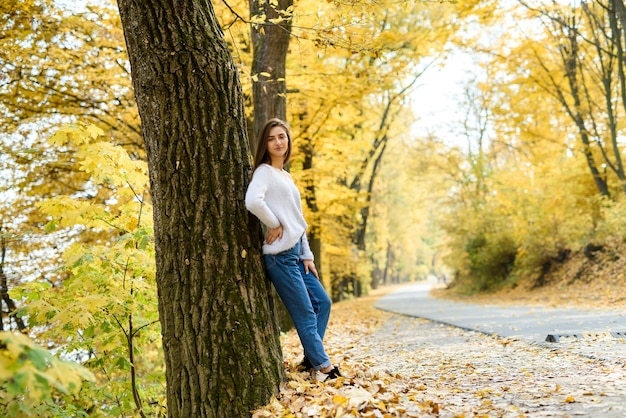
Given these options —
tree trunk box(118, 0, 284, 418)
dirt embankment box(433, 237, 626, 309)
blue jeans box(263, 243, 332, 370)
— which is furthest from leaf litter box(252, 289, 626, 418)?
dirt embankment box(433, 237, 626, 309)

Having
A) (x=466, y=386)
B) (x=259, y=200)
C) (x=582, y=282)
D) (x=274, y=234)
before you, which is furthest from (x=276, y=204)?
(x=582, y=282)

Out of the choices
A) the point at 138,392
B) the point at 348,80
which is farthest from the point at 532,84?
the point at 138,392

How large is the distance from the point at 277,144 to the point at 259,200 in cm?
78

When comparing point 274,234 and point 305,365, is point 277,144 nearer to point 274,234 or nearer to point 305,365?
point 274,234

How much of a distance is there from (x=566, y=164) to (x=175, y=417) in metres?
16.1

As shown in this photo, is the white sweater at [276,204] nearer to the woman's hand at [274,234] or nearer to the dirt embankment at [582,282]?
the woman's hand at [274,234]

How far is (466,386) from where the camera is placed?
4.21 meters

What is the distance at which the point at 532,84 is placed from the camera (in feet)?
50.5

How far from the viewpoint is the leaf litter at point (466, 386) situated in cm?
329

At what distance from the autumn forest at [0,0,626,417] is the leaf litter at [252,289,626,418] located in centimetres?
50

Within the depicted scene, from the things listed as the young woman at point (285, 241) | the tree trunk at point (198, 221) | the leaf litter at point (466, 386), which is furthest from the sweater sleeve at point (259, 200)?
the leaf litter at point (466, 386)

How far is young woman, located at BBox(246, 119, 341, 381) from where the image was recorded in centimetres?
395

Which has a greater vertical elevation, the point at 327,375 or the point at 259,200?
the point at 259,200

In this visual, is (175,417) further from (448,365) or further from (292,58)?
(292,58)
